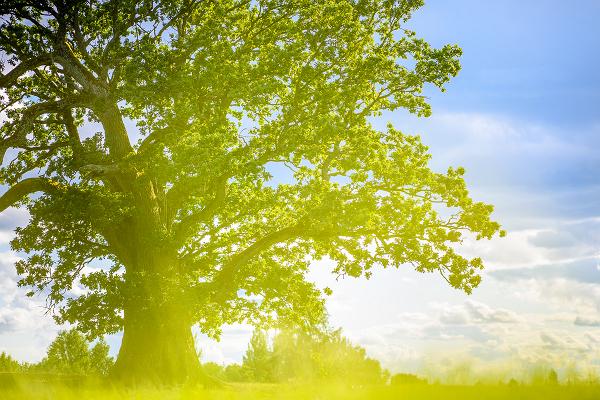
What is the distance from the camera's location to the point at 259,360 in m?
37.8

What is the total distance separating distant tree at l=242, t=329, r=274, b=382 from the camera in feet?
119

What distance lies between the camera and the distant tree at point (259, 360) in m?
36.3

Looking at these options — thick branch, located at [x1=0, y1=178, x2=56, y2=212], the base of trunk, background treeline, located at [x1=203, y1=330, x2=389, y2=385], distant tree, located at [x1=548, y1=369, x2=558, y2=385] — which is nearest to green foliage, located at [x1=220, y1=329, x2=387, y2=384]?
background treeline, located at [x1=203, y1=330, x2=389, y2=385]

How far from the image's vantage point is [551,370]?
605 centimetres

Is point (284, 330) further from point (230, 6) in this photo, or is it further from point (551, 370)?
point (551, 370)

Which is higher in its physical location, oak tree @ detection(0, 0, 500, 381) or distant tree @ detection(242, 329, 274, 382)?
oak tree @ detection(0, 0, 500, 381)

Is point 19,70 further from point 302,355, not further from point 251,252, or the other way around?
point 302,355

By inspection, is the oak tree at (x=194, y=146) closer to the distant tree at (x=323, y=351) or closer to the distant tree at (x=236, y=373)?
the distant tree at (x=323, y=351)

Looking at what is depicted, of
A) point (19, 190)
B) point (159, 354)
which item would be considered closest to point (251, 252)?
point (159, 354)

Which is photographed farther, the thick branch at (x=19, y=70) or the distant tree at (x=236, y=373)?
the distant tree at (x=236, y=373)

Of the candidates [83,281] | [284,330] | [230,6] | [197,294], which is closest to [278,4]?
[230,6]

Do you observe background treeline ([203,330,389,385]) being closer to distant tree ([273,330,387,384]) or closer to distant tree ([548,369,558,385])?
distant tree ([273,330,387,384])

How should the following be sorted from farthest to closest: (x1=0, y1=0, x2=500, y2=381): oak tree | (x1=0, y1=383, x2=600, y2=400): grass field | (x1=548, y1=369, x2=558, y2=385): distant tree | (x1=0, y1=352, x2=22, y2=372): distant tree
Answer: (x1=0, y1=352, x2=22, y2=372): distant tree < (x1=0, y1=0, x2=500, y2=381): oak tree < (x1=548, y1=369, x2=558, y2=385): distant tree < (x1=0, y1=383, x2=600, y2=400): grass field

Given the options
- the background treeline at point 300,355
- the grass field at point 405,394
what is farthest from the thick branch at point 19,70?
the grass field at point 405,394
